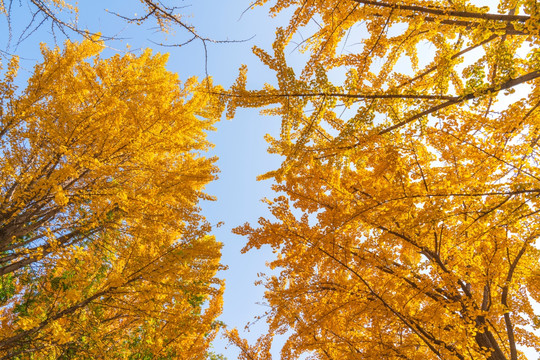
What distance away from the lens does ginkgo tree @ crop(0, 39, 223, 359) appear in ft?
12.2

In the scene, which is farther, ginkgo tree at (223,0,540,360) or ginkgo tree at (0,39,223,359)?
ginkgo tree at (0,39,223,359)

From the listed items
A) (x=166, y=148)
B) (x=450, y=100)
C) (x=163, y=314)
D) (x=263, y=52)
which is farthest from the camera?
(x=166, y=148)

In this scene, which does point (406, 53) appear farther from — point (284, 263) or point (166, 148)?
point (166, 148)

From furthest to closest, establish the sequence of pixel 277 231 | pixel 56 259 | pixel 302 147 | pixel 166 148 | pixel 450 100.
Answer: pixel 166 148
pixel 56 259
pixel 277 231
pixel 302 147
pixel 450 100

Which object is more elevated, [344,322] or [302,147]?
[302,147]

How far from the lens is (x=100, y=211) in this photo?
3.48m

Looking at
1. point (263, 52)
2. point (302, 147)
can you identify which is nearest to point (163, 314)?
point (302, 147)

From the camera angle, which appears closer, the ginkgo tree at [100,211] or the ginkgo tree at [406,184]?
the ginkgo tree at [406,184]

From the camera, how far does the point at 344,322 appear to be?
3.60 metres

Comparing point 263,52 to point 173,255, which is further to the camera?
point 173,255

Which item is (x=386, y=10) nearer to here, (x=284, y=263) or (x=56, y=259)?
(x=284, y=263)

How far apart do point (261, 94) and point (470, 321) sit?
10.7 ft

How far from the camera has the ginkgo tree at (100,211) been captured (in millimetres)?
3732

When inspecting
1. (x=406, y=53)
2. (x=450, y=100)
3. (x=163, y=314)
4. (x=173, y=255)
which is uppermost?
(x=406, y=53)
